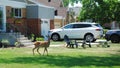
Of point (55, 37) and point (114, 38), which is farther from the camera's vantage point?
point (55, 37)

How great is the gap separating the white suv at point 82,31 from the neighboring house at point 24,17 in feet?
11.3

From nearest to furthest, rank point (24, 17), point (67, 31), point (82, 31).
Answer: point (82, 31), point (67, 31), point (24, 17)

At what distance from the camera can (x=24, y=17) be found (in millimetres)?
41000

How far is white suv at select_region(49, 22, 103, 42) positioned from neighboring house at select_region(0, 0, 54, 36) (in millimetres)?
3459

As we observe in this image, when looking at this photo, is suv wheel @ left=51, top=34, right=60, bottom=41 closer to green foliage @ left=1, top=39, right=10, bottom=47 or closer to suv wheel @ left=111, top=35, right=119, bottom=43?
suv wheel @ left=111, top=35, right=119, bottom=43

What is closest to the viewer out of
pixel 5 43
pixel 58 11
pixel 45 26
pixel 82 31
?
pixel 5 43

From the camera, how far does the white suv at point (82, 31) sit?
122ft

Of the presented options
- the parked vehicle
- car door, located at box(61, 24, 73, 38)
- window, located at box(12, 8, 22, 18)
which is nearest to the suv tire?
car door, located at box(61, 24, 73, 38)

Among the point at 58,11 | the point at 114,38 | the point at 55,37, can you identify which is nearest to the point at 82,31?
the point at 55,37

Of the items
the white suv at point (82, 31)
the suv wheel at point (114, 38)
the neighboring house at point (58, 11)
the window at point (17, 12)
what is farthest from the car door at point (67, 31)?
the neighboring house at point (58, 11)

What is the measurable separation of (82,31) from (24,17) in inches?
280

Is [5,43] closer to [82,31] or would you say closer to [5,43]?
[5,43]

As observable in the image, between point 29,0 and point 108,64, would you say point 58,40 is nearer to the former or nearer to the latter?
point 29,0

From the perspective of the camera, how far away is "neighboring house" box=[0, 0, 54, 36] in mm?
→ 36438
